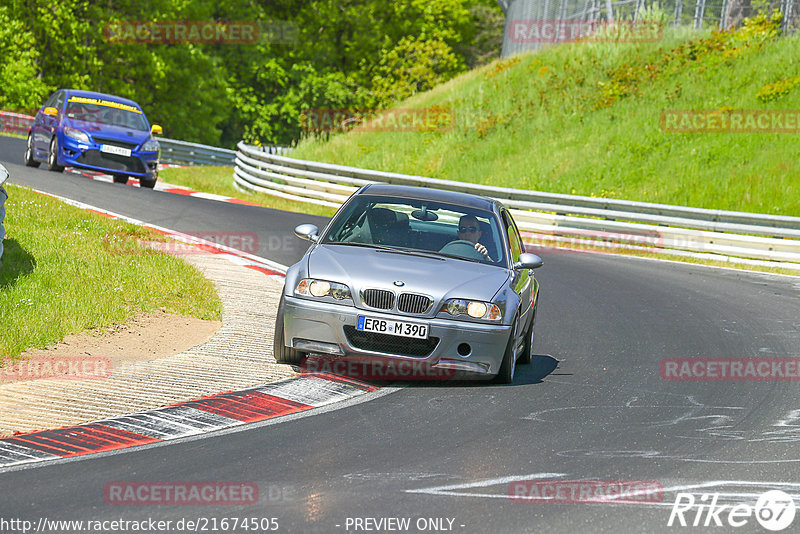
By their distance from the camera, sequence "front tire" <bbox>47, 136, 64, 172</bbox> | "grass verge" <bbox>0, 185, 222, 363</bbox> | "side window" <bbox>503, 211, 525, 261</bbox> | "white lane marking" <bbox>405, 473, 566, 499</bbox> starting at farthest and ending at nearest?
1. "front tire" <bbox>47, 136, 64, 172</bbox>
2. "side window" <bbox>503, 211, 525, 261</bbox>
3. "grass verge" <bbox>0, 185, 222, 363</bbox>
4. "white lane marking" <bbox>405, 473, 566, 499</bbox>

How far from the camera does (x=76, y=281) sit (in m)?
11.1

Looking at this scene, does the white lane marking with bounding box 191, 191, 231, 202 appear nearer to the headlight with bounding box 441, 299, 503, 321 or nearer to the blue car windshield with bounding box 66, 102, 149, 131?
the blue car windshield with bounding box 66, 102, 149, 131

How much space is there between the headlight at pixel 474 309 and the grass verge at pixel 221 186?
15.4 meters

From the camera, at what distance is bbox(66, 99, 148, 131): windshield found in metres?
23.5

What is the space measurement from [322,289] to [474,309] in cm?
Result: 117

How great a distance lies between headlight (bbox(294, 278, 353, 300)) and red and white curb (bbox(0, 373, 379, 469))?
2.11ft

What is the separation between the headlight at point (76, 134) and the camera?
75.0ft

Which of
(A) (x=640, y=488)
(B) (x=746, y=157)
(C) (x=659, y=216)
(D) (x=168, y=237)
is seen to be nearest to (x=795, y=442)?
(A) (x=640, y=488)

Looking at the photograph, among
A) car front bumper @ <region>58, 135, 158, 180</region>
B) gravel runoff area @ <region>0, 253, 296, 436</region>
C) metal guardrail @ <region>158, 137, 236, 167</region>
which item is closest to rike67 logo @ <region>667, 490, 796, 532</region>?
gravel runoff area @ <region>0, 253, 296, 436</region>

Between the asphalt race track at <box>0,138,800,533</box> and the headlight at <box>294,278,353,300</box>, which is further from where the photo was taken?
the headlight at <box>294,278,353,300</box>

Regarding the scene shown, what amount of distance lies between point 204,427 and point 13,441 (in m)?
1.14

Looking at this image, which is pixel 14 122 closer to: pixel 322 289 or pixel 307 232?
pixel 307 232

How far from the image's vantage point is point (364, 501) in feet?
17.6

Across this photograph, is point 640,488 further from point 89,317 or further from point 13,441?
point 89,317
